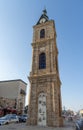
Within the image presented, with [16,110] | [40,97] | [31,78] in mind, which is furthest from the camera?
[16,110]

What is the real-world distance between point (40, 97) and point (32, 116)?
2.86 metres

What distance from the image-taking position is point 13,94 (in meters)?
41.7

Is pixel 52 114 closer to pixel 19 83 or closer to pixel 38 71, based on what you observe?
pixel 38 71

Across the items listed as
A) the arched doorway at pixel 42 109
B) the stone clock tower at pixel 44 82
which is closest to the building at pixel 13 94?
the stone clock tower at pixel 44 82

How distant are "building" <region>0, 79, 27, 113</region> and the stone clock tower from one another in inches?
779

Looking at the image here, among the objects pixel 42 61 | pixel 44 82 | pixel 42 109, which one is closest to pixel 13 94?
pixel 42 61

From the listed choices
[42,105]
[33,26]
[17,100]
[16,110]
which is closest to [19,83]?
[17,100]

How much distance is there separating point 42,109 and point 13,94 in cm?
2322

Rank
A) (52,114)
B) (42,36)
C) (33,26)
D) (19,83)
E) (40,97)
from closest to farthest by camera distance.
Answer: (52,114) < (40,97) < (42,36) < (33,26) < (19,83)

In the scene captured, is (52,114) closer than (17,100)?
Yes

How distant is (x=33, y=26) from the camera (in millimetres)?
27688

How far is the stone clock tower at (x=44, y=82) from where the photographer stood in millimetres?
19594

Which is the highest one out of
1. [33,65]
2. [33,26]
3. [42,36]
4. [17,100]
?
[33,26]

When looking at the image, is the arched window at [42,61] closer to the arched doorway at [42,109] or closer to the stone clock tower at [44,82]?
the stone clock tower at [44,82]
